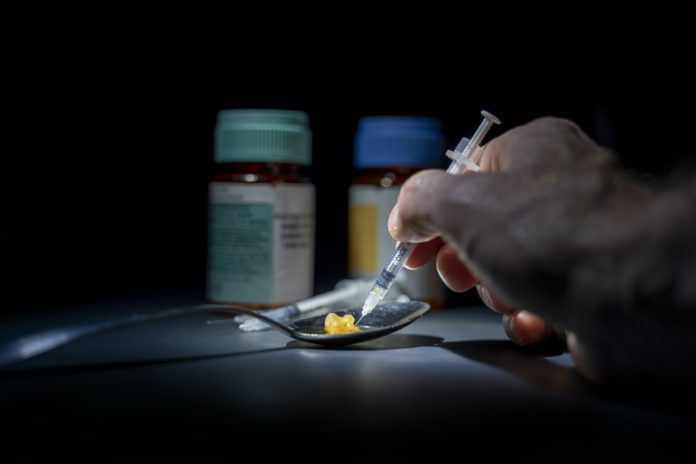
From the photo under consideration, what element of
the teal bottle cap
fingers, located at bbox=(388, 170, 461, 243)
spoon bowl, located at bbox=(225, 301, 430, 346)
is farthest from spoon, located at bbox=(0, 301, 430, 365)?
the teal bottle cap

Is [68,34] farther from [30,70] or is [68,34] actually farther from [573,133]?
[573,133]

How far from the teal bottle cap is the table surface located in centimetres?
28

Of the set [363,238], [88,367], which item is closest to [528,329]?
[363,238]

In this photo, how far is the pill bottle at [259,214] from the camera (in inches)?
34.9

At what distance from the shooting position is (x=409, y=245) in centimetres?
77

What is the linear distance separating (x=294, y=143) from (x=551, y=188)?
1.57ft

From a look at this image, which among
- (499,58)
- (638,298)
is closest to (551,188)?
(638,298)

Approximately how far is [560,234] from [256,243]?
49 cm

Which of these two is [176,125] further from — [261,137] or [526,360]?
[526,360]

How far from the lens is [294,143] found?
36.3 inches

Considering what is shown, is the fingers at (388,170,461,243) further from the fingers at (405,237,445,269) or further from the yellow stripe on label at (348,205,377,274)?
the yellow stripe on label at (348,205,377,274)

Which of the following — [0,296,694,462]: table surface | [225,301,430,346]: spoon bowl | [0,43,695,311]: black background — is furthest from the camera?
[0,43,695,311]: black background

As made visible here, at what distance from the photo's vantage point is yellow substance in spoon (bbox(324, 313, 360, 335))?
709 mm

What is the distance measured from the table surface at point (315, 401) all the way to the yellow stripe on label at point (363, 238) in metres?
0.26
